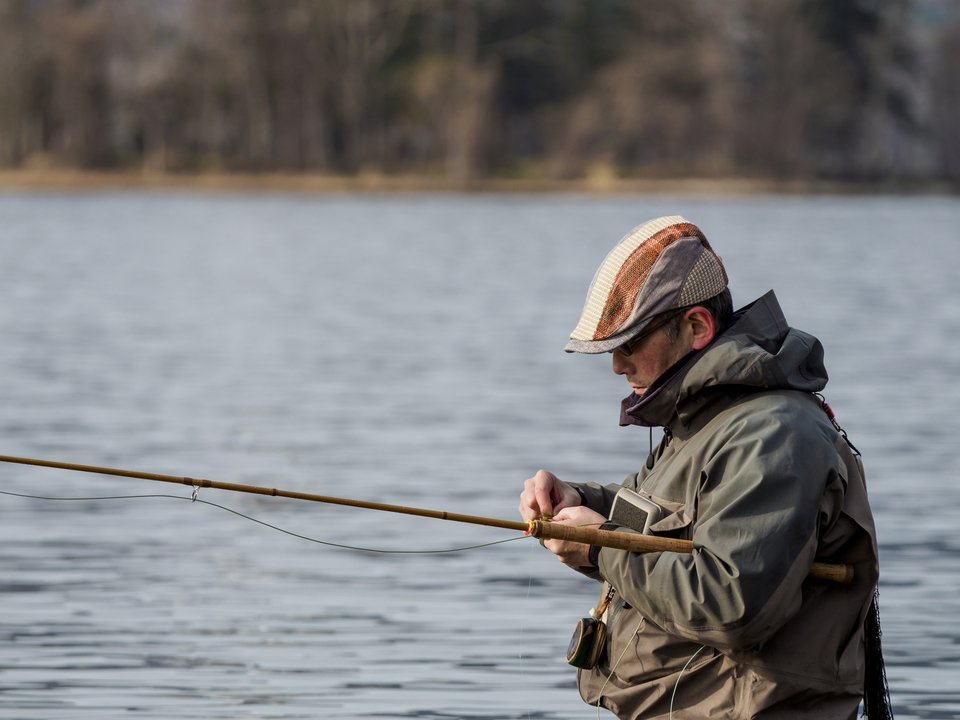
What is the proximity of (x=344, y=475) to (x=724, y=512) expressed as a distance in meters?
8.42

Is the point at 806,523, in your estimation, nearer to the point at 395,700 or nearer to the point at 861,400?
the point at 395,700

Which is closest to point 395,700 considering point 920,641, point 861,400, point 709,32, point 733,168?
point 920,641

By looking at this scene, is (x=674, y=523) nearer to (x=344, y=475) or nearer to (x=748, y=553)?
(x=748, y=553)

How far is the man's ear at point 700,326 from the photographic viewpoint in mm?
3711

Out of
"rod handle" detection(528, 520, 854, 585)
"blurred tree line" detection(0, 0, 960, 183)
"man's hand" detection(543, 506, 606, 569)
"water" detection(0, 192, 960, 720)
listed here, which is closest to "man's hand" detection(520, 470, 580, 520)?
"man's hand" detection(543, 506, 606, 569)

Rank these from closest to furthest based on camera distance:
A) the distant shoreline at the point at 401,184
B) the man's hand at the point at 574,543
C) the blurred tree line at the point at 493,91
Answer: the man's hand at the point at 574,543 → the distant shoreline at the point at 401,184 → the blurred tree line at the point at 493,91

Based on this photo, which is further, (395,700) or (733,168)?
(733,168)

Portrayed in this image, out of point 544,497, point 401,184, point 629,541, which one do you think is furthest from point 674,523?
point 401,184

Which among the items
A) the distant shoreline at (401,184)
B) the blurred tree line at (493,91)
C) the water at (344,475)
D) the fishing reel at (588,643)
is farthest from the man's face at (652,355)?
the blurred tree line at (493,91)

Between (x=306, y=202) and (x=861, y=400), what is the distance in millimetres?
67672

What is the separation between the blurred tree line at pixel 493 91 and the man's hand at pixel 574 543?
285 ft

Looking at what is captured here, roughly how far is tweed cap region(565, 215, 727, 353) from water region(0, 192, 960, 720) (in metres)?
2.94

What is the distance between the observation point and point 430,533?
9812 mm

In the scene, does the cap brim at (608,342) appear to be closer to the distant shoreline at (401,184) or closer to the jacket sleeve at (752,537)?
the jacket sleeve at (752,537)
